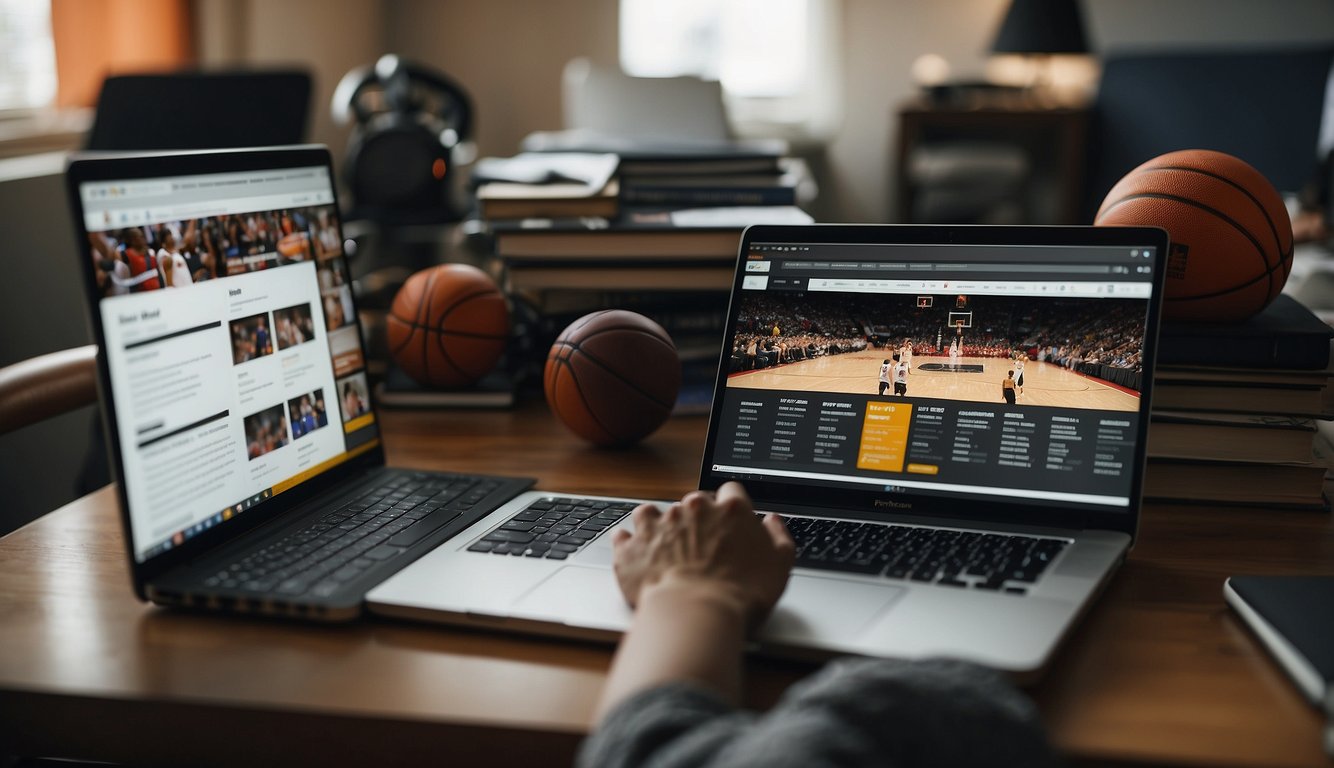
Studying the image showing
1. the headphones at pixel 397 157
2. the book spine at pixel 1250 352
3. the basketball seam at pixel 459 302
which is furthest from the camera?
the headphones at pixel 397 157

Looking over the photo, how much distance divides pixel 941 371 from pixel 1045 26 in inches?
136

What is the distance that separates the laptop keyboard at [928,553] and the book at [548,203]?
646 millimetres

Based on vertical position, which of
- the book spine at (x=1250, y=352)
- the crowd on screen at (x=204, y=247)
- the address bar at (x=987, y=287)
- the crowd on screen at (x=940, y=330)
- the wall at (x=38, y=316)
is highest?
the crowd on screen at (x=204, y=247)

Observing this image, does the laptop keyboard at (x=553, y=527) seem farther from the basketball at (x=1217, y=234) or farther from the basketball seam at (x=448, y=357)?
the basketball at (x=1217, y=234)

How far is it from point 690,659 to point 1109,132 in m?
4.14

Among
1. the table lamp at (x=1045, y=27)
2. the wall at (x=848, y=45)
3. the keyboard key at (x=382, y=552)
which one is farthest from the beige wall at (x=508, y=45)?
the keyboard key at (x=382, y=552)

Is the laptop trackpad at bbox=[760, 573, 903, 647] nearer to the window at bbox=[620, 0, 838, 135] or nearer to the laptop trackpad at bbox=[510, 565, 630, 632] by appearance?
the laptop trackpad at bbox=[510, 565, 630, 632]

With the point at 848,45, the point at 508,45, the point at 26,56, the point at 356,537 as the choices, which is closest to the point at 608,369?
the point at 356,537

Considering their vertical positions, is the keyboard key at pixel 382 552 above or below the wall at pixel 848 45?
below

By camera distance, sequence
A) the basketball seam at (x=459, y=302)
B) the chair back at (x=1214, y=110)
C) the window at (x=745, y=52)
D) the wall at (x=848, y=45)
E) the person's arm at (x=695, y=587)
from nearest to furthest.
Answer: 1. the person's arm at (x=695, y=587)
2. the basketball seam at (x=459, y=302)
3. the chair back at (x=1214, y=110)
4. the wall at (x=848, y=45)
5. the window at (x=745, y=52)

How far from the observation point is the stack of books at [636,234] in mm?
1390

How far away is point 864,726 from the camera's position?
21.9 inches

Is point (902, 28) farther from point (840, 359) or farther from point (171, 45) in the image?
point (840, 359)

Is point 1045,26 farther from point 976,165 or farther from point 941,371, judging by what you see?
point 941,371
